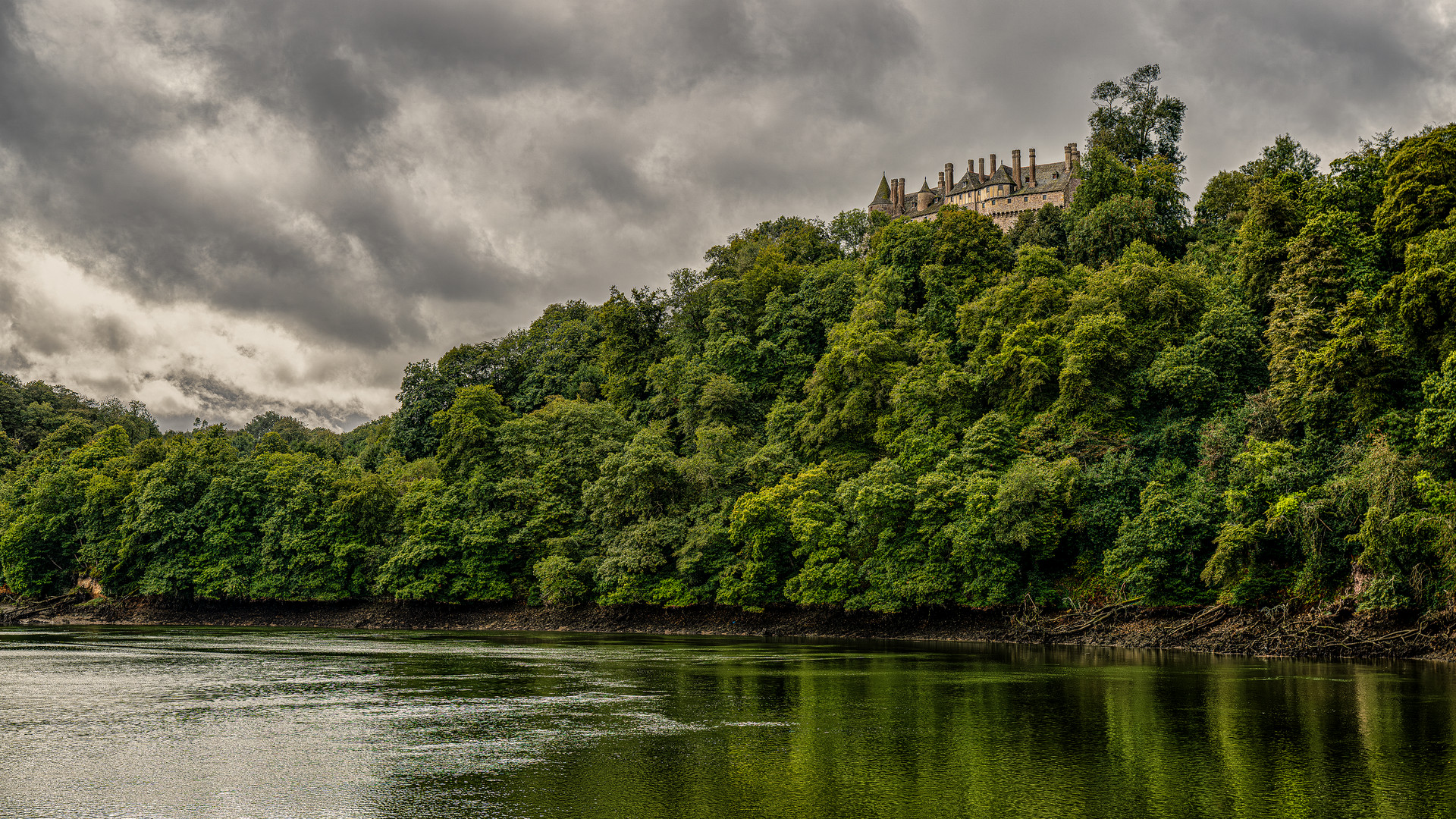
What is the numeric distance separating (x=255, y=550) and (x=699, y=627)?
127ft

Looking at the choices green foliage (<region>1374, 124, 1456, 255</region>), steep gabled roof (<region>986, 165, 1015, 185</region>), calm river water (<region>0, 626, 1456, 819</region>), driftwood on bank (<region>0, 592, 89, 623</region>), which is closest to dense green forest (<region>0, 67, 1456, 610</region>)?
green foliage (<region>1374, 124, 1456, 255</region>)

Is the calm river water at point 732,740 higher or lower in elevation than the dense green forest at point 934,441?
lower

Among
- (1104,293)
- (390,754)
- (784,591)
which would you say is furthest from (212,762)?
(1104,293)

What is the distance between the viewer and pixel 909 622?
183ft

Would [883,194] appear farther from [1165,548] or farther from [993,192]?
[1165,548]

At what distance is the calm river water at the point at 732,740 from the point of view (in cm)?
1446

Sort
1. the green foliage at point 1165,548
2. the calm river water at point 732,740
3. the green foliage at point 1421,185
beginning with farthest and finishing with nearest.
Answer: the green foliage at point 1165,548
the green foliage at point 1421,185
the calm river water at point 732,740

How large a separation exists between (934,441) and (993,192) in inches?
2730

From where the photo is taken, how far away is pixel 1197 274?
57438 millimetres

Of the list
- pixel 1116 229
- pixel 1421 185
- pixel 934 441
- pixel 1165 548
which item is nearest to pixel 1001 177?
pixel 1116 229

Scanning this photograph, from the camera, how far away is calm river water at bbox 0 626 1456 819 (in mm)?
14461

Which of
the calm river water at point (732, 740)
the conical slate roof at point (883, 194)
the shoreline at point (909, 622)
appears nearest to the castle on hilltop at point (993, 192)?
the conical slate roof at point (883, 194)

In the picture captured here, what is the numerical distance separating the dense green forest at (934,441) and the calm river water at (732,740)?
9.65m

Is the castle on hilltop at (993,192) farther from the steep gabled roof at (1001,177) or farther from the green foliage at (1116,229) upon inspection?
the green foliage at (1116,229)
